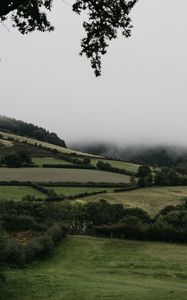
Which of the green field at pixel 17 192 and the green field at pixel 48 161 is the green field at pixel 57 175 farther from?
the green field at pixel 48 161

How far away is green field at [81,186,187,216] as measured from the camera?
385 feet

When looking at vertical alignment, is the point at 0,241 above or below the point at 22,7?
below

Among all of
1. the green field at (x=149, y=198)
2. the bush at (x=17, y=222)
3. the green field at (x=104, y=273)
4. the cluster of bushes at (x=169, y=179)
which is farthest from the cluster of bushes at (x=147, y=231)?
the cluster of bushes at (x=169, y=179)

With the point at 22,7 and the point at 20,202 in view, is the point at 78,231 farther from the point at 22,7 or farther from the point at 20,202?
the point at 22,7

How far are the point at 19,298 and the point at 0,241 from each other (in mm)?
11997

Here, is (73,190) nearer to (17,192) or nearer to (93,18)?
(17,192)

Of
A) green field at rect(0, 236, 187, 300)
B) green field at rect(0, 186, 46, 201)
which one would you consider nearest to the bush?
green field at rect(0, 236, 187, 300)

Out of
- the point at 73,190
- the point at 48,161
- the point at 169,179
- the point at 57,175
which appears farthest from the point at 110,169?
the point at 73,190

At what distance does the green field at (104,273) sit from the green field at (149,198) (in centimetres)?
3110

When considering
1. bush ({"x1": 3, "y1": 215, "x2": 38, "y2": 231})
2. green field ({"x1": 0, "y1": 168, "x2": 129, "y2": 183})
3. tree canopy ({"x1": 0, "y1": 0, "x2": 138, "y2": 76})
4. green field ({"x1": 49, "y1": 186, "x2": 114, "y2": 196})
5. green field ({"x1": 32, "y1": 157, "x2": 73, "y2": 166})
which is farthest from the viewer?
green field ({"x1": 32, "y1": 157, "x2": 73, "y2": 166})

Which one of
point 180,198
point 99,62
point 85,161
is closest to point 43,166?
point 85,161

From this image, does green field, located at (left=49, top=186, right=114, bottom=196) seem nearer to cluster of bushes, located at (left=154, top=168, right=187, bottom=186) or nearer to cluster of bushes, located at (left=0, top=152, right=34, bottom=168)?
cluster of bushes, located at (left=154, top=168, right=187, bottom=186)

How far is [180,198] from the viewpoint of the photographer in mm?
126312

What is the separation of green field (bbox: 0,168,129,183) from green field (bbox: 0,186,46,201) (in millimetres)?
5461
